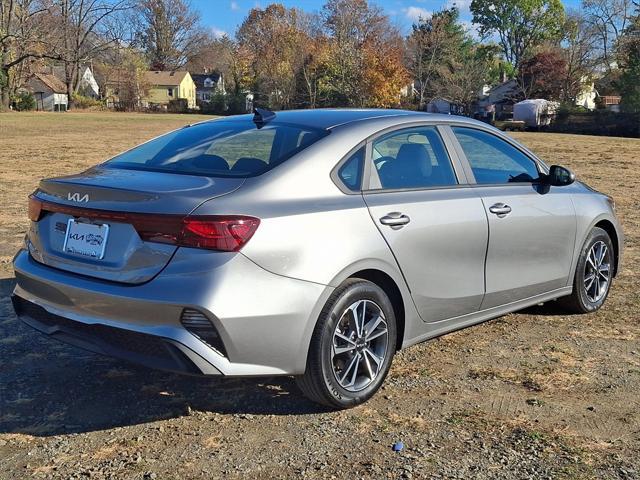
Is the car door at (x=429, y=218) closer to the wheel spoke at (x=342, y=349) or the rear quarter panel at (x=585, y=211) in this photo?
the wheel spoke at (x=342, y=349)

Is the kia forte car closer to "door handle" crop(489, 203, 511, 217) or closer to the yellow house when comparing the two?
"door handle" crop(489, 203, 511, 217)

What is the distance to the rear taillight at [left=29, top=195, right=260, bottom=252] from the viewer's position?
330cm

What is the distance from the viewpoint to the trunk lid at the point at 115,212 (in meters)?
3.36

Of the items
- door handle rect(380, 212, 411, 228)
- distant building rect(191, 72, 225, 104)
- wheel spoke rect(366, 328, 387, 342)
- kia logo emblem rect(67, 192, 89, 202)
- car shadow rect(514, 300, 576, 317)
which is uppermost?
distant building rect(191, 72, 225, 104)

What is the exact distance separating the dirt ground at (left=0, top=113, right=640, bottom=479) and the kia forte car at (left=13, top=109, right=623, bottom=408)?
280 mm

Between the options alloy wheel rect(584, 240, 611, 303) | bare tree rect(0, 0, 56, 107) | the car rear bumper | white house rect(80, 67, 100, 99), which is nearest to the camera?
the car rear bumper

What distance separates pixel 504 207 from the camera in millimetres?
4730

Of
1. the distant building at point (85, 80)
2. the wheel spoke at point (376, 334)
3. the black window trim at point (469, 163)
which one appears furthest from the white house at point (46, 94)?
the wheel spoke at point (376, 334)

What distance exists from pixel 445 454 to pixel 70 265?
2.06 meters

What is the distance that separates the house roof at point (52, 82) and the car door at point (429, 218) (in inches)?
3683

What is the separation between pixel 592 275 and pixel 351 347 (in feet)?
9.04

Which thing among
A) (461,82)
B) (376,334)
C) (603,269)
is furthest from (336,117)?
(461,82)

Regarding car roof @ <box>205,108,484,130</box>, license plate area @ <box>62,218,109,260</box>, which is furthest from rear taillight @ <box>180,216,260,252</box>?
car roof @ <box>205,108,484,130</box>

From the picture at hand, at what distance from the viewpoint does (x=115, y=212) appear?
11.3 feet
